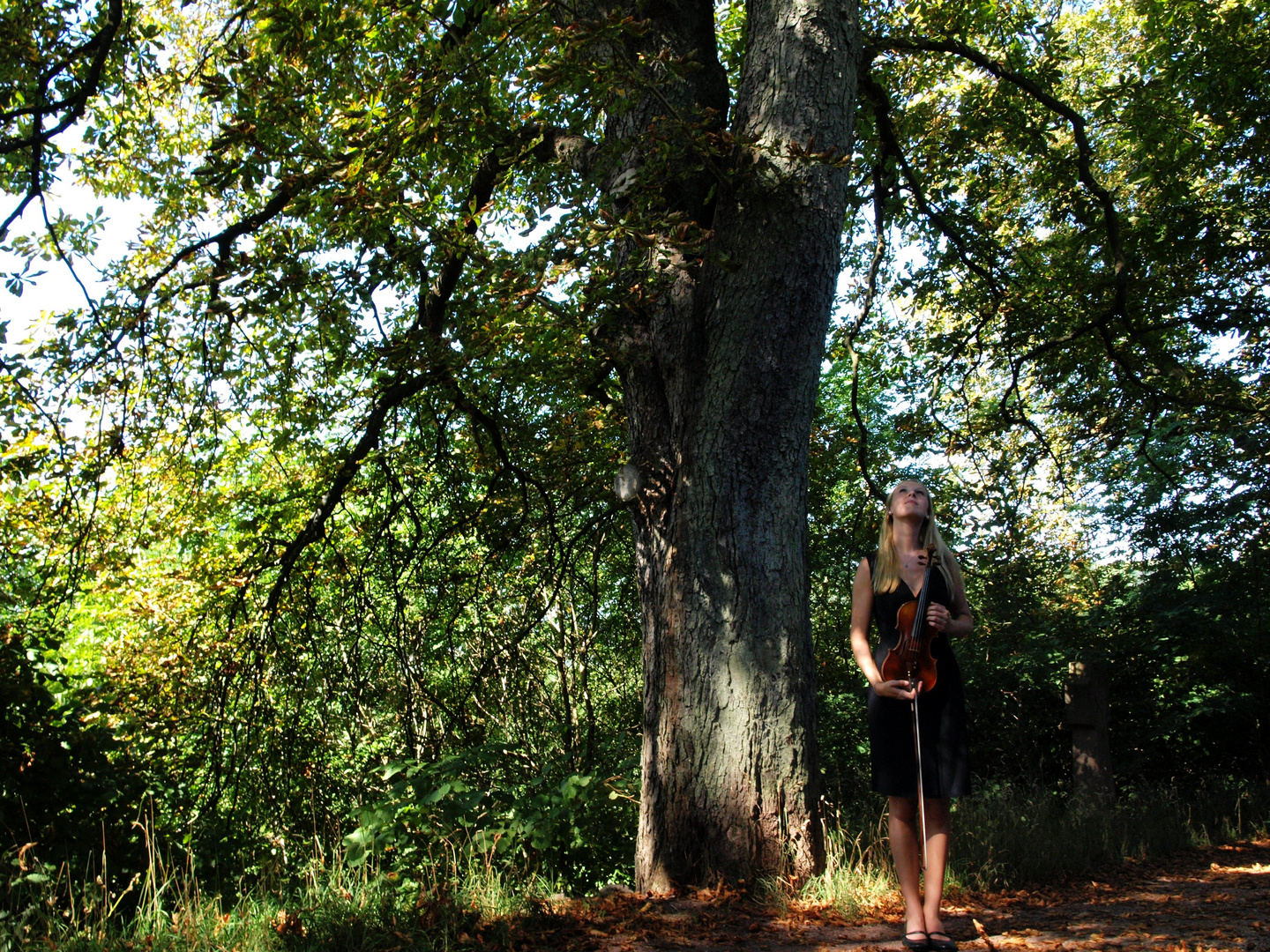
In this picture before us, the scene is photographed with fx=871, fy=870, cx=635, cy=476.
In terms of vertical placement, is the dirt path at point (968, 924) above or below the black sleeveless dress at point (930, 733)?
below

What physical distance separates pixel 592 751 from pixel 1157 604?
21.9 ft

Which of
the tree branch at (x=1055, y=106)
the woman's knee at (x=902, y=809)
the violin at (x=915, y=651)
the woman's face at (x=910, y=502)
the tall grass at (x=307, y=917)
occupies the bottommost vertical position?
the tall grass at (x=307, y=917)

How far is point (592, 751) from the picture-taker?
25.8ft

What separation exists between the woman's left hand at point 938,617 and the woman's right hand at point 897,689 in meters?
0.26

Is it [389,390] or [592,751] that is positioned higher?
[389,390]

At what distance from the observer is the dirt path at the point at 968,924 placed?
3547 millimetres

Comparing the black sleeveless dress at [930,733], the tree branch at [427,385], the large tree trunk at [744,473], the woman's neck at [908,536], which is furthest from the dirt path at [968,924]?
the tree branch at [427,385]

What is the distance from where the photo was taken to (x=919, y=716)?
3.58 metres

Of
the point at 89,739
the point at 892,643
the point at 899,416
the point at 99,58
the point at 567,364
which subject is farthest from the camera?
the point at 899,416

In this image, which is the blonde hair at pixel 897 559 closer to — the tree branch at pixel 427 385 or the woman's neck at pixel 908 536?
the woman's neck at pixel 908 536

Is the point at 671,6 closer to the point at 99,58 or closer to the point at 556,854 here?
the point at 99,58

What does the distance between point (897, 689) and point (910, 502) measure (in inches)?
32.4

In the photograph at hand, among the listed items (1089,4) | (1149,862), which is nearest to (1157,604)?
(1149,862)

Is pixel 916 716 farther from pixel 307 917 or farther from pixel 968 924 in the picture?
pixel 307 917
